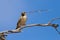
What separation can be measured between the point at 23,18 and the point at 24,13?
0.28 m

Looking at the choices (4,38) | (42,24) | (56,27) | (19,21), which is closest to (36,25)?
(42,24)

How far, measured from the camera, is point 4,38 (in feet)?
28.0

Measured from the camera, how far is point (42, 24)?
838cm

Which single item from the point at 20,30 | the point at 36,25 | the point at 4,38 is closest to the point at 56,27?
the point at 36,25

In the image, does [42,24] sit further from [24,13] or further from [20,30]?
[24,13]

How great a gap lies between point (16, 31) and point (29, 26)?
610 mm

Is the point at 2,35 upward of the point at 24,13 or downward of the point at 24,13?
downward

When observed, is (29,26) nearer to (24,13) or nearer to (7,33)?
(7,33)

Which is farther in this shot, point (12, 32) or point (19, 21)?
point (19, 21)

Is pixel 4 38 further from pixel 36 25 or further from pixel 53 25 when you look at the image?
pixel 53 25

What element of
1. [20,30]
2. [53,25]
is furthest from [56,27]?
[20,30]

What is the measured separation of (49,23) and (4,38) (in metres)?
1.86

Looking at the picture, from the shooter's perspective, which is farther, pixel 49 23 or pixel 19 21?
pixel 19 21

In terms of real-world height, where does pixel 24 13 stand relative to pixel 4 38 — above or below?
above
